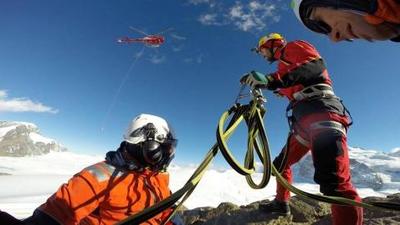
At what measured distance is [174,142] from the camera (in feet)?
16.8

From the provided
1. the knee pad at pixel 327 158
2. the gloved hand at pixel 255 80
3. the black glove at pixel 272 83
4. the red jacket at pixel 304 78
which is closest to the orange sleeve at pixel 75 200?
the gloved hand at pixel 255 80

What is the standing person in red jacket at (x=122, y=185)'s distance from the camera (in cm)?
360

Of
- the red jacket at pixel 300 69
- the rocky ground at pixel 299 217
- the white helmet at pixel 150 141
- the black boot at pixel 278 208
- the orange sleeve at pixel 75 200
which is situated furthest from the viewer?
the black boot at pixel 278 208

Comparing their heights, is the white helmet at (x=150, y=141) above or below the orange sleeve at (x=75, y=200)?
above

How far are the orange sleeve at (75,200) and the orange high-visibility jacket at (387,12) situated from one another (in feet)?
10.5

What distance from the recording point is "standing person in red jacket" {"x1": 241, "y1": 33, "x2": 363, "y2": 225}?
467 centimetres

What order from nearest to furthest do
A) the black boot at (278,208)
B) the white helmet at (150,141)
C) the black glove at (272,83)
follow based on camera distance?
the white helmet at (150,141)
the black glove at (272,83)
the black boot at (278,208)

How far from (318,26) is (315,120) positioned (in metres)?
3.30

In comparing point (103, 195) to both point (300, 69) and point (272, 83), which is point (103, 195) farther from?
point (300, 69)

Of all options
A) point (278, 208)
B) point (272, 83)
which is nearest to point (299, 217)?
point (278, 208)

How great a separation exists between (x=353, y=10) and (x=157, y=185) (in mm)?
3571

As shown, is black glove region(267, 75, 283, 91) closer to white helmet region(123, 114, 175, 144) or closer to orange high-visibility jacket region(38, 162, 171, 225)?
white helmet region(123, 114, 175, 144)

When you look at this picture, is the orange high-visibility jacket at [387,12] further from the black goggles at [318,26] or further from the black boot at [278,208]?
the black boot at [278,208]

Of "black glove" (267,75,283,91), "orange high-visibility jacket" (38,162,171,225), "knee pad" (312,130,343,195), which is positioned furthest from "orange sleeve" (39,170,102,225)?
"knee pad" (312,130,343,195)
